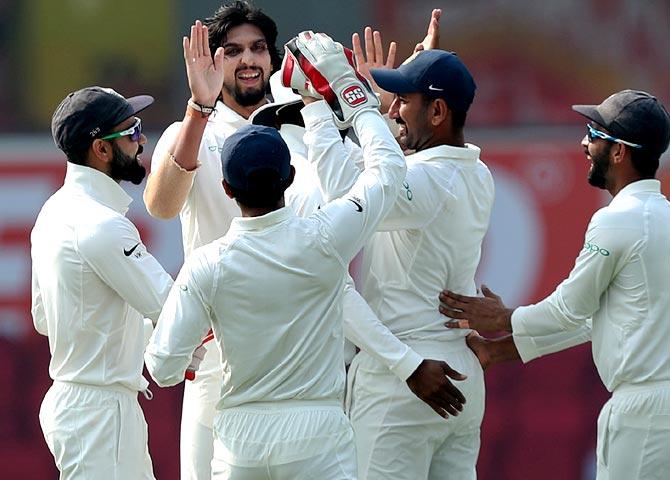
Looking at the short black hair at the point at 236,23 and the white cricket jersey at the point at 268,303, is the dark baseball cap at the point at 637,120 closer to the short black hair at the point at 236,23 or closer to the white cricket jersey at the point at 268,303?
the white cricket jersey at the point at 268,303

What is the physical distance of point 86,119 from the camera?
4.38m

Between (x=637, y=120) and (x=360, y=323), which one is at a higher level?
(x=637, y=120)

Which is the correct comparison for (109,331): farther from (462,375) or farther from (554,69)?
(554,69)

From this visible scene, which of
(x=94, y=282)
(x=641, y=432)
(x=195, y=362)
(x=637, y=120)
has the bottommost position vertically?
(x=641, y=432)

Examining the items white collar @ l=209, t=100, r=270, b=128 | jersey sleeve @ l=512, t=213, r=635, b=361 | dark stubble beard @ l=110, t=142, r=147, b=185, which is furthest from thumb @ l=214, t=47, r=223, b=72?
jersey sleeve @ l=512, t=213, r=635, b=361

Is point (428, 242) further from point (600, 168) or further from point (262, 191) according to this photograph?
point (262, 191)

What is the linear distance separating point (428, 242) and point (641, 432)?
0.83 metres

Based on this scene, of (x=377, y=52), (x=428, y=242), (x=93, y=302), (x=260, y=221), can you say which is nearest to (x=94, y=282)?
(x=93, y=302)

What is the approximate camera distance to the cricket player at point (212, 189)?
4.42 meters

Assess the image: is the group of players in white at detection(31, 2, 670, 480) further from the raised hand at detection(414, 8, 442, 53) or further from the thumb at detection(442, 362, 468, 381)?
the raised hand at detection(414, 8, 442, 53)

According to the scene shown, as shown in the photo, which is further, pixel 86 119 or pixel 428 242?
pixel 428 242

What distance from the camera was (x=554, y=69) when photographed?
21.7ft

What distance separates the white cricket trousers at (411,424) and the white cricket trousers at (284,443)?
0.58 metres

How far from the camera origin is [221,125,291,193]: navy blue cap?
3832mm
